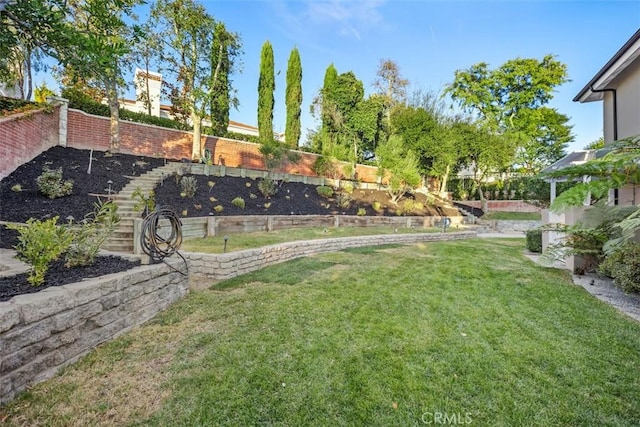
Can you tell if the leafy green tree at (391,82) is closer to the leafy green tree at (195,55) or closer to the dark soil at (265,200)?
the dark soil at (265,200)

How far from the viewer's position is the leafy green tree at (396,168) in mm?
16312

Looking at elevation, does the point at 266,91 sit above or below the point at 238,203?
above

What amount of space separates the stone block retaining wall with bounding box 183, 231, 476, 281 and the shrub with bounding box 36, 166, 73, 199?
4501 millimetres

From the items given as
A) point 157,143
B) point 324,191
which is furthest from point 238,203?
point 157,143

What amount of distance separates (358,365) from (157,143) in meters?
13.7

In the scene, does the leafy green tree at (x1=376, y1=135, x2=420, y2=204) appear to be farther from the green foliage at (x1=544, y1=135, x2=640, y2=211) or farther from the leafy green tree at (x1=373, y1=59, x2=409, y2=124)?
the green foliage at (x1=544, y1=135, x2=640, y2=211)

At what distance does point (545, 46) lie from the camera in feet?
73.4

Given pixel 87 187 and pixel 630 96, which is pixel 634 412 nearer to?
pixel 630 96

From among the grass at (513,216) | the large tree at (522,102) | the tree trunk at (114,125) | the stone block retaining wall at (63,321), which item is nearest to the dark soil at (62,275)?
the stone block retaining wall at (63,321)

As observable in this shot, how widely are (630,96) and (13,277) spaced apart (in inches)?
424

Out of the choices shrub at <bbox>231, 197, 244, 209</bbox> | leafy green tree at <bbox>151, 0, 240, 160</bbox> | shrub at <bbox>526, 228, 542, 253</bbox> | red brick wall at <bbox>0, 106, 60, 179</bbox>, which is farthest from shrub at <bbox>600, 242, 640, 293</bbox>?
leafy green tree at <bbox>151, 0, 240, 160</bbox>

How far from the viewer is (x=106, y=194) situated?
8219 mm

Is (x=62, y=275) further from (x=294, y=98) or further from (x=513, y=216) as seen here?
(x=513, y=216)

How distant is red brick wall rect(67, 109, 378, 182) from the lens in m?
11.1
